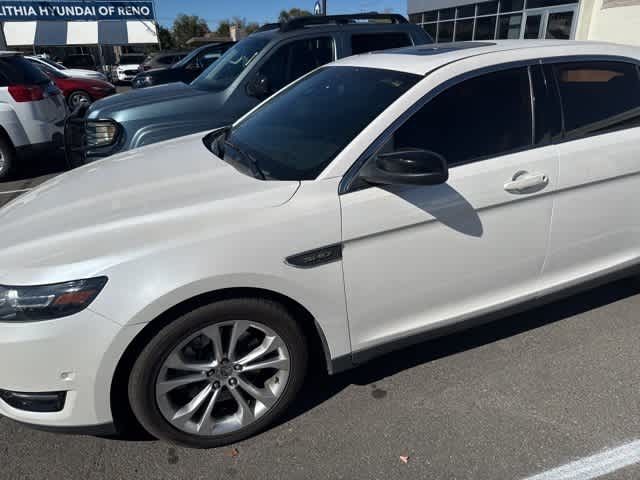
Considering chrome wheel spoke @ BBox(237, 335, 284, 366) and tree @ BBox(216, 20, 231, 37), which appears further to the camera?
tree @ BBox(216, 20, 231, 37)

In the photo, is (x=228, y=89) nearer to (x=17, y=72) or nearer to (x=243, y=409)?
(x=17, y=72)

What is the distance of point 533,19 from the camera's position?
49.0 ft

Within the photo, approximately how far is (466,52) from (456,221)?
99 centimetres

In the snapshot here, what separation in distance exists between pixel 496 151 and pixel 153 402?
200cm

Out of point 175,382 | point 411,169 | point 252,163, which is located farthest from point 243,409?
point 411,169

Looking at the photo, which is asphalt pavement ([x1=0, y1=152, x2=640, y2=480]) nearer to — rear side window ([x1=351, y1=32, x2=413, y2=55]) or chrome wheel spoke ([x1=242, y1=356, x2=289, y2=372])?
chrome wheel spoke ([x1=242, y1=356, x2=289, y2=372])

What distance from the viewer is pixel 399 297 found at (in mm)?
2309

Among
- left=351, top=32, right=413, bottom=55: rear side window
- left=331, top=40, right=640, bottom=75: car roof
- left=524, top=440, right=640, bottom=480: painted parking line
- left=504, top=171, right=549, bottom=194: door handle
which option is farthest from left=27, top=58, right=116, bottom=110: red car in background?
left=524, top=440, right=640, bottom=480: painted parking line

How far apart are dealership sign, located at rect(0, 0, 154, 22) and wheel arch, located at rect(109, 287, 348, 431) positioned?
36315mm

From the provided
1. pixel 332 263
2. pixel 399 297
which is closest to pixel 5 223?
pixel 332 263

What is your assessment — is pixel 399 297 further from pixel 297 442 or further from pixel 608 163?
pixel 608 163

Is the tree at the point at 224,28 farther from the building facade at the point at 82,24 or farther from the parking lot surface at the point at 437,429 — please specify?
the parking lot surface at the point at 437,429

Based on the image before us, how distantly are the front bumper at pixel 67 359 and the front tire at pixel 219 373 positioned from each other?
0.12 m

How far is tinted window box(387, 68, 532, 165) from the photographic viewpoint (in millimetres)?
2346
